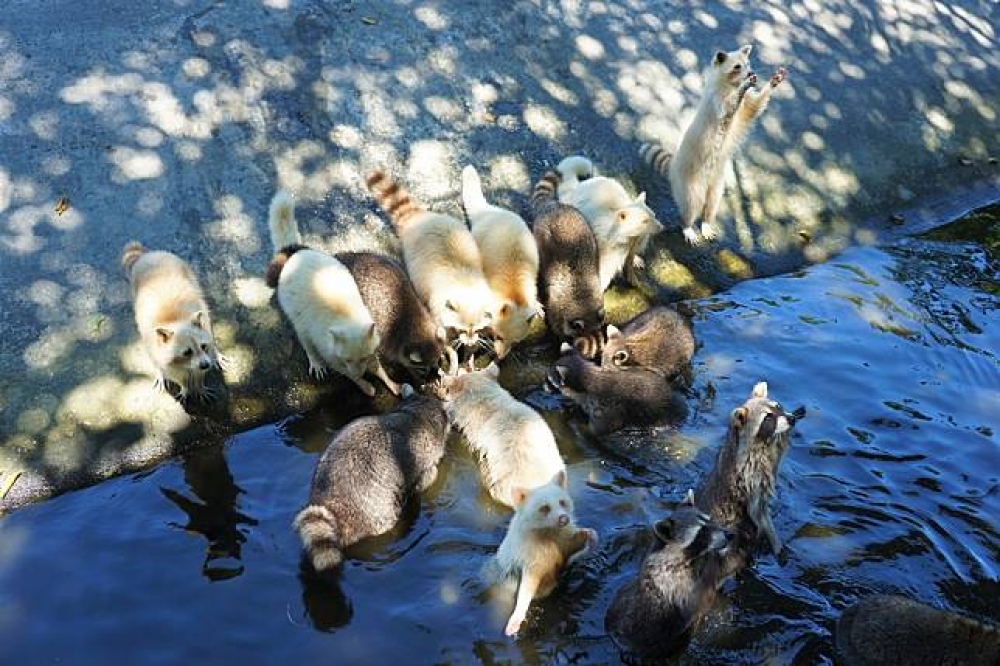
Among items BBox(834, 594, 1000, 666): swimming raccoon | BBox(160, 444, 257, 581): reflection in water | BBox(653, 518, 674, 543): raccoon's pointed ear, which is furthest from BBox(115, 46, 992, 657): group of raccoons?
BBox(834, 594, 1000, 666): swimming raccoon

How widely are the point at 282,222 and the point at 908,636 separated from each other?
14.9 feet

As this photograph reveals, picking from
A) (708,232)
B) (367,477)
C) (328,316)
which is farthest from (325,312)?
(708,232)

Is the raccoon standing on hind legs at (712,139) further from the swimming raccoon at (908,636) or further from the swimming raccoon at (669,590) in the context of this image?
the swimming raccoon at (908,636)

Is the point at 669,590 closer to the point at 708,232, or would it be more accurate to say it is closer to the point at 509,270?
the point at 509,270

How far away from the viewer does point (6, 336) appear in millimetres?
6078

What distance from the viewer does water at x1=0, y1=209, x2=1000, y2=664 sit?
4738 mm

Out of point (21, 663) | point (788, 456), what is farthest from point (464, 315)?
point (21, 663)

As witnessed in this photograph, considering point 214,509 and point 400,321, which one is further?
point 400,321

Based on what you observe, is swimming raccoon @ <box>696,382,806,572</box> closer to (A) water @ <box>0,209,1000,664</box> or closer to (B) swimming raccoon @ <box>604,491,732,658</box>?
(A) water @ <box>0,209,1000,664</box>

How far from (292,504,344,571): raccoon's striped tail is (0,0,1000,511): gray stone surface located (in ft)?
4.13

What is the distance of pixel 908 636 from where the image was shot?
4.43m

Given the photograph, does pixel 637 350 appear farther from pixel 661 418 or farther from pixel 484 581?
pixel 484 581

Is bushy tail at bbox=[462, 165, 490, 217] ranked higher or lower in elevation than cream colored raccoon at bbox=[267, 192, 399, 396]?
higher

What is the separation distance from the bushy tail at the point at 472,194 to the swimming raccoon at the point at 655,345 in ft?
4.65
